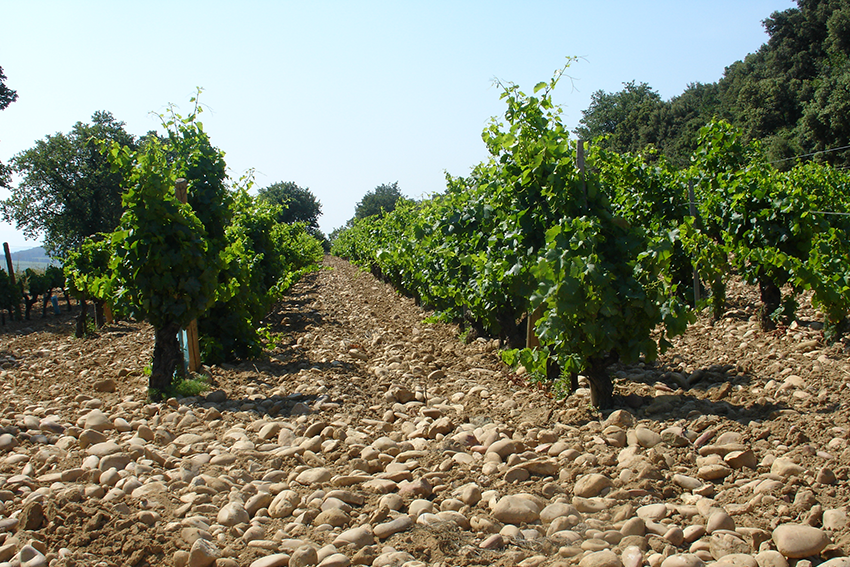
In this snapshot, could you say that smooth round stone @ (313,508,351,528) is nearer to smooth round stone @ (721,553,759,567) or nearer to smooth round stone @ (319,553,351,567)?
smooth round stone @ (319,553,351,567)

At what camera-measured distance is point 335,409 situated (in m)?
5.40

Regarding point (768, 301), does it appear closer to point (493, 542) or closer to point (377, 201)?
point (493, 542)

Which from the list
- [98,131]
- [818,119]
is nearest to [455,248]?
[818,119]

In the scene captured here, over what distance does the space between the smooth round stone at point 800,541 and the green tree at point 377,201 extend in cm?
8171

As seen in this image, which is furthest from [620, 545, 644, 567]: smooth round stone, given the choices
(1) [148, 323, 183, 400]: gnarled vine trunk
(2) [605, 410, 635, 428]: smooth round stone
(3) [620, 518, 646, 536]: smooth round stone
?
(1) [148, 323, 183, 400]: gnarled vine trunk

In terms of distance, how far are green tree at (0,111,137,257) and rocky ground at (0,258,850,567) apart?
26797 millimetres

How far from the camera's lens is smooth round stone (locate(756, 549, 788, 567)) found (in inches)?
100.0

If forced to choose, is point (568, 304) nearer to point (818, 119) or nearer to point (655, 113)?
point (818, 119)

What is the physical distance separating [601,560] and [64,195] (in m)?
33.7

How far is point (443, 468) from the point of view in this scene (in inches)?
153

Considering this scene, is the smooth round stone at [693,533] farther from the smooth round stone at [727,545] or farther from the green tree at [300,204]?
the green tree at [300,204]

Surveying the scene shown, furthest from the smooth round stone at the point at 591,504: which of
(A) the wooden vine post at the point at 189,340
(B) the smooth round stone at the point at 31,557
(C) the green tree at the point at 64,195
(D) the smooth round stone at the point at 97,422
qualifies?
(C) the green tree at the point at 64,195

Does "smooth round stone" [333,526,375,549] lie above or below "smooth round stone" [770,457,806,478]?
below

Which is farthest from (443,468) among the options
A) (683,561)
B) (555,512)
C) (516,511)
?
(683,561)
